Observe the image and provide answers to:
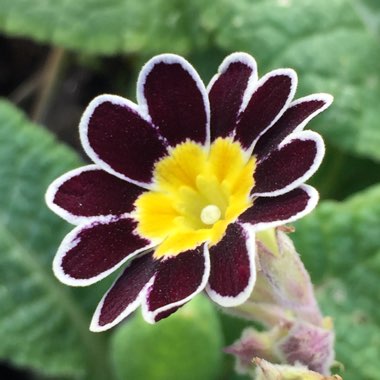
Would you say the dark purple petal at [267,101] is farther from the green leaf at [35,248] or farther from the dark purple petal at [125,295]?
the green leaf at [35,248]

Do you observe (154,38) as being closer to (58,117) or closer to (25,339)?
(58,117)

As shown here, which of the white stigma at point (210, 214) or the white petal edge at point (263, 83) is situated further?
the white stigma at point (210, 214)

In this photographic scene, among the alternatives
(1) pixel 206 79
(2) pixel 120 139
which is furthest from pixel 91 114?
(1) pixel 206 79

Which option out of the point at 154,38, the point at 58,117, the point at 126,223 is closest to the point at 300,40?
the point at 154,38

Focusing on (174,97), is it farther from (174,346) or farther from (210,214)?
(174,346)

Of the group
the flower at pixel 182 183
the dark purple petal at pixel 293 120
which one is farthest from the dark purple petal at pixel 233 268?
the dark purple petal at pixel 293 120
